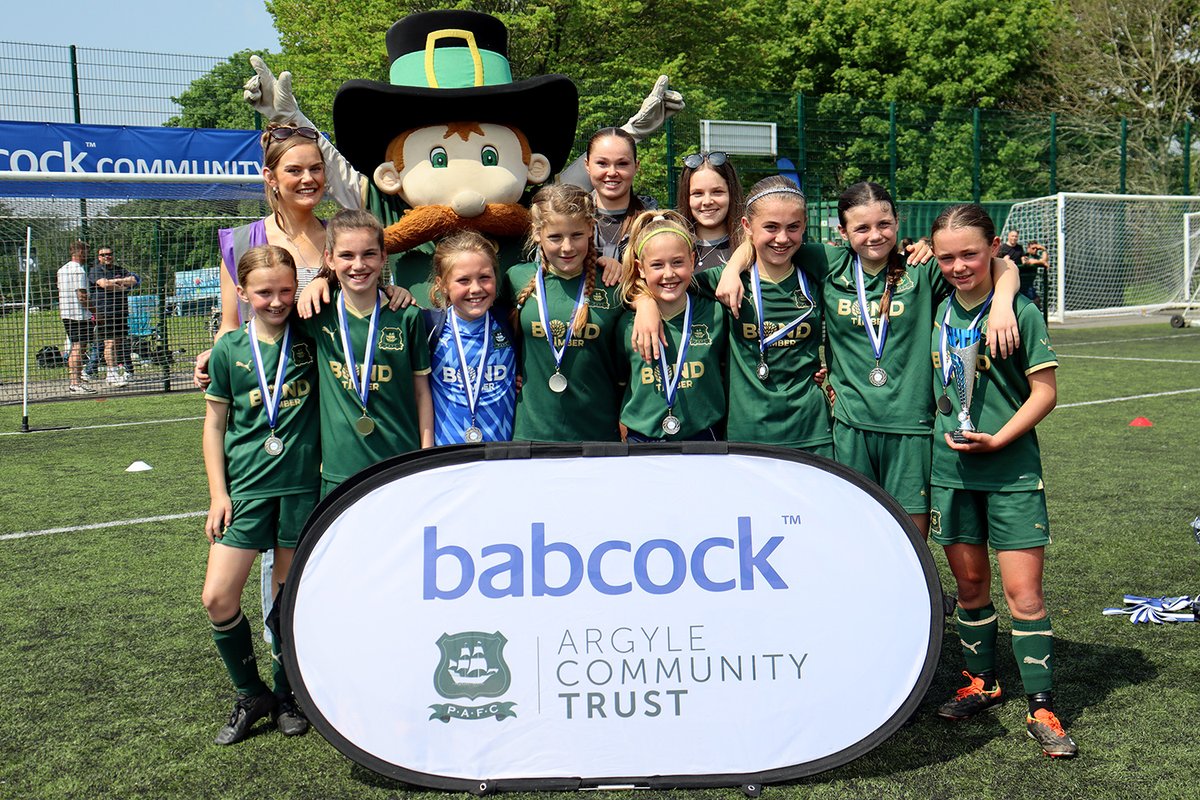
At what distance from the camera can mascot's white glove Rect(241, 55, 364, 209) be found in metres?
4.59

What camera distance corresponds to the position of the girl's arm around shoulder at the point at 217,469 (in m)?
3.44

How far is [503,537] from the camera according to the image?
2988 mm

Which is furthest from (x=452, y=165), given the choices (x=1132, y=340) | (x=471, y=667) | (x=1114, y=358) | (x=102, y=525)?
(x=1132, y=340)

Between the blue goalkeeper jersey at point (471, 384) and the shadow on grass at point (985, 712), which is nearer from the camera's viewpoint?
the shadow on grass at point (985, 712)

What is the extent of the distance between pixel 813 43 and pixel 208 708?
1387 inches

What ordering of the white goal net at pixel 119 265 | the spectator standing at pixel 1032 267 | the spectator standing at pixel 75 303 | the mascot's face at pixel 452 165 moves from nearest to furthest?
the mascot's face at pixel 452 165 < the spectator standing at pixel 75 303 < the white goal net at pixel 119 265 < the spectator standing at pixel 1032 267

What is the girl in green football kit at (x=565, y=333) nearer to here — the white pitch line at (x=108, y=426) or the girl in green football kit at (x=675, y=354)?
the girl in green football kit at (x=675, y=354)

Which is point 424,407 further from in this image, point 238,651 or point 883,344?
point 883,344

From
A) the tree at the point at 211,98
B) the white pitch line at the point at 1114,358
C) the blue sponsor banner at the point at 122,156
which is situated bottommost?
the white pitch line at the point at 1114,358

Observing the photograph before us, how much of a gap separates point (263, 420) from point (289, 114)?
190 cm

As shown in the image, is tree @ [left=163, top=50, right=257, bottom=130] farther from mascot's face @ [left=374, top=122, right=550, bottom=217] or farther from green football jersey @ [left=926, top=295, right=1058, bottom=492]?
green football jersey @ [left=926, top=295, right=1058, bottom=492]

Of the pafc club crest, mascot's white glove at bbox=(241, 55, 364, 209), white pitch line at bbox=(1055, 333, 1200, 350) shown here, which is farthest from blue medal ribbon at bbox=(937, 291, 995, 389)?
white pitch line at bbox=(1055, 333, 1200, 350)

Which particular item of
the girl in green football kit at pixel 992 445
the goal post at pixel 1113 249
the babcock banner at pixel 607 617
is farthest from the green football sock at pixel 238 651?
the goal post at pixel 1113 249

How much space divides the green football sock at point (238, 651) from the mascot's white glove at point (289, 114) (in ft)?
6.50
